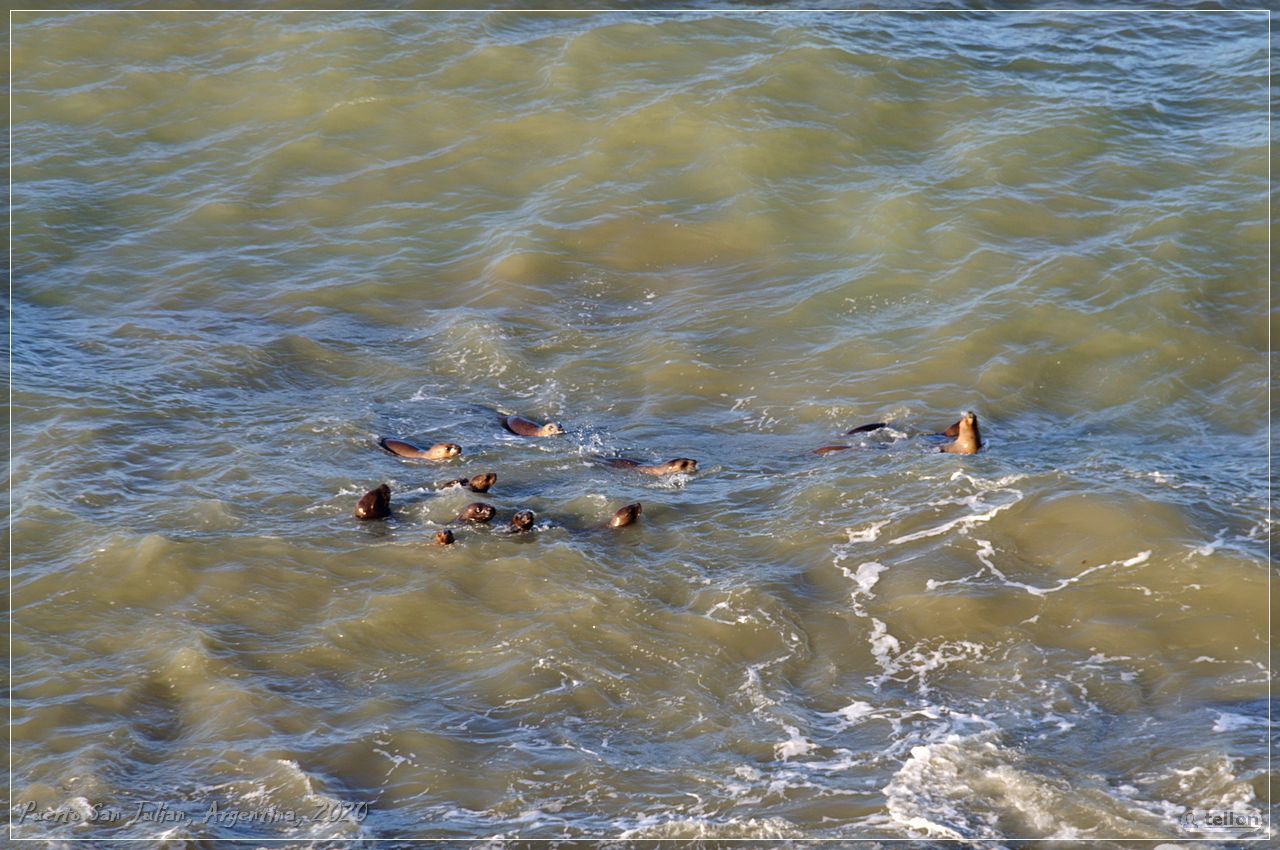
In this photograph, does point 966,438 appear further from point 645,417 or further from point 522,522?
point 522,522

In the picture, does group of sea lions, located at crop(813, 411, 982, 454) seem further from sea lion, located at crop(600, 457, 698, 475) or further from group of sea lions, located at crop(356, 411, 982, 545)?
sea lion, located at crop(600, 457, 698, 475)

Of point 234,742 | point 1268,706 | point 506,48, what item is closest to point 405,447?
point 234,742

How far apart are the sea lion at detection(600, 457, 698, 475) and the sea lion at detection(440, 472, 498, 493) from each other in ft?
3.65

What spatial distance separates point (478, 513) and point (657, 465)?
5.69 feet

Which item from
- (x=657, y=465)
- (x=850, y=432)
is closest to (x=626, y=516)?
(x=657, y=465)

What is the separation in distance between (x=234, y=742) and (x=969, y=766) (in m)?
4.59

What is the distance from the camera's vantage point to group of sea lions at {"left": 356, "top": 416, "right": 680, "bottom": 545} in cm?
1059

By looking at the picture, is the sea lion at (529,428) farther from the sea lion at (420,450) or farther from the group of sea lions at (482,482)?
the sea lion at (420,450)

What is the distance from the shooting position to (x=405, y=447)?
38.3 feet

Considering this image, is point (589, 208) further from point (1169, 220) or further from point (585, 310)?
point (1169, 220)

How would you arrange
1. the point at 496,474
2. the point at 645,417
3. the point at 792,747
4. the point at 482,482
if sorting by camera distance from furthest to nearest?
the point at 645,417 < the point at 496,474 < the point at 482,482 < the point at 792,747

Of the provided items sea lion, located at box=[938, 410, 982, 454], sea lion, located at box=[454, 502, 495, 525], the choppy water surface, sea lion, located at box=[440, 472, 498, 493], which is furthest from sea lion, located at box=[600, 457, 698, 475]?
sea lion, located at box=[938, 410, 982, 454]

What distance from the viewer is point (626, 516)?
10.7 metres

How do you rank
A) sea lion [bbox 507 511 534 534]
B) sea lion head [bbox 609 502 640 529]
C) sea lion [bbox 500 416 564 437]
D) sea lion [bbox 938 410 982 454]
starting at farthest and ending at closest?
sea lion [bbox 500 416 564 437]
sea lion [bbox 938 410 982 454]
sea lion head [bbox 609 502 640 529]
sea lion [bbox 507 511 534 534]
